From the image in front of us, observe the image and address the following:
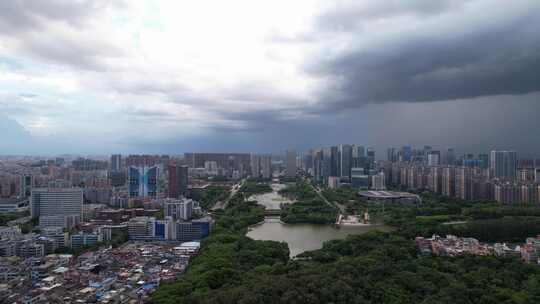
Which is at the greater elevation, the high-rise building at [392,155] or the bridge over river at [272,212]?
the high-rise building at [392,155]

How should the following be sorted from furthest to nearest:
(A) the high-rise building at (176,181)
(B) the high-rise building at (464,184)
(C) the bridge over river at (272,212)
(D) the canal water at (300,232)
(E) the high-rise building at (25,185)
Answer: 1. (B) the high-rise building at (464,184)
2. (A) the high-rise building at (176,181)
3. (E) the high-rise building at (25,185)
4. (C) the bridge over river at (272,212)
5. (D) the canal water at (300,232)

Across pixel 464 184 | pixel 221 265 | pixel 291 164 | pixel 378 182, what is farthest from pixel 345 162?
pixel 221 265

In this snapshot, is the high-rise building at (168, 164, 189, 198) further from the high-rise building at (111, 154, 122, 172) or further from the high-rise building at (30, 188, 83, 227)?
the high-rise building at (111, 154, 122, 172)

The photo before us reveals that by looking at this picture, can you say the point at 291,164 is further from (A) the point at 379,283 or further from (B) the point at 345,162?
(A) the point at 379,283

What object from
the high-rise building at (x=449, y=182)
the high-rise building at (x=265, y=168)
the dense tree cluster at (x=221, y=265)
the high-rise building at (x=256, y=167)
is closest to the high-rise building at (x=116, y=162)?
the high-rise building at (x=256, y=167)

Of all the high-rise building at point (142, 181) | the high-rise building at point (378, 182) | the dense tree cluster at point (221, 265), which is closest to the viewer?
the dense tree cluster at point (221, 265)

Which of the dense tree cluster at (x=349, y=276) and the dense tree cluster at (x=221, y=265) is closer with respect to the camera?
the dense tree cluster at (x=349, y=276)

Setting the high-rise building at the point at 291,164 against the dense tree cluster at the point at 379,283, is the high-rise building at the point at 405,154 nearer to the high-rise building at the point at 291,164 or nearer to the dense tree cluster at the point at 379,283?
the high-rise building at the point at 291,164
